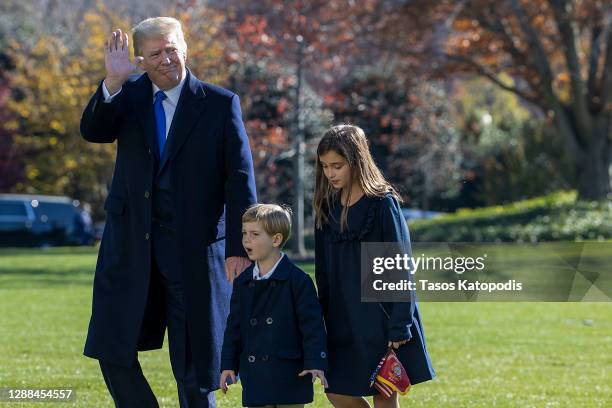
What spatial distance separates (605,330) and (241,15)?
56.6 ft

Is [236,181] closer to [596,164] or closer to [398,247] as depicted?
[398,247]

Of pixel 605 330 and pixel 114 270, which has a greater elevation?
pixel 114 270

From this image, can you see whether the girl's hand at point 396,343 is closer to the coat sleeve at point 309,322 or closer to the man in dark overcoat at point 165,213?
the coat sleeve at point 309,322

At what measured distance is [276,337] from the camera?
503cm

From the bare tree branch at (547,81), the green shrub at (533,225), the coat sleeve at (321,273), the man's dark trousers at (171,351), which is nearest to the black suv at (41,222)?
the green shrub at (533,225)

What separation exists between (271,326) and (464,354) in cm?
544

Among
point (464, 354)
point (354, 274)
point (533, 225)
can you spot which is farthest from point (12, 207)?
point (354, 274)

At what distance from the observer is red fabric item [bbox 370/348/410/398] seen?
500 centimetres

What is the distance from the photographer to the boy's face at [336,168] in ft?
17.0

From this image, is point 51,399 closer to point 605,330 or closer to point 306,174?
point 605,330

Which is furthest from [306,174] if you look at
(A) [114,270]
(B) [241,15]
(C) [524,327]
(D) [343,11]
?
(A) [114,270]

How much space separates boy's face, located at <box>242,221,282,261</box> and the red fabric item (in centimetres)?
68

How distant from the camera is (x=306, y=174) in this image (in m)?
30.5

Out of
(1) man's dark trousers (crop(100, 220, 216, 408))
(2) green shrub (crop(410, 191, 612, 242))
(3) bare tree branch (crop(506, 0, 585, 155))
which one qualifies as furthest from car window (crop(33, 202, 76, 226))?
(1) man's dark trousers (crop(100, 220, 216, 408))
